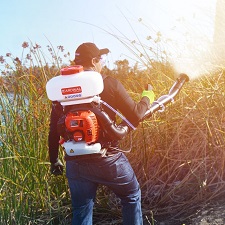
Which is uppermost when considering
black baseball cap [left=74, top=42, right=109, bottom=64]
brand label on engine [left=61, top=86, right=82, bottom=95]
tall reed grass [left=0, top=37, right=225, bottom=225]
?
black baseball cap [left=74, top=42, right=109, bottom=64]

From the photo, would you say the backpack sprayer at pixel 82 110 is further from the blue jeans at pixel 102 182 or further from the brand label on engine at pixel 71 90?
the blue jeans at pixel 102 182

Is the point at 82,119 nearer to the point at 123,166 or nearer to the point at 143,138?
the point at 123,166

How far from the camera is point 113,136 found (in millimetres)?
2648

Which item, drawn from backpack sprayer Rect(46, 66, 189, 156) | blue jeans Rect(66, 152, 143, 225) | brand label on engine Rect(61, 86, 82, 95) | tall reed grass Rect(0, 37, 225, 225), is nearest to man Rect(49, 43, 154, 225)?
blue jeans Rect(66, 152, 143, 225)

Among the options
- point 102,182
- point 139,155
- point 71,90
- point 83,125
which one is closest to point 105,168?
point 102,182

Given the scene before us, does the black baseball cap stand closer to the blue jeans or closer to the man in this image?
the man

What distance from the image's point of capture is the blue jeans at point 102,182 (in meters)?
2.73

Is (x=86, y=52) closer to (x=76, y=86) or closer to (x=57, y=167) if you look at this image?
(x=76, y=86)

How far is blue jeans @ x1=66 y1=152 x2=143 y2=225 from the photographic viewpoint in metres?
2.73

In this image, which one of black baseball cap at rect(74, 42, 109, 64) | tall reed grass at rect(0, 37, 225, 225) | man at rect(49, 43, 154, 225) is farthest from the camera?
tall reed grass at rect(0, 37, 225, 225)

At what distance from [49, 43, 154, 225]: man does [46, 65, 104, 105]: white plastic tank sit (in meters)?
0.17

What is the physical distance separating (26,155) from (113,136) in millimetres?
A: 1266

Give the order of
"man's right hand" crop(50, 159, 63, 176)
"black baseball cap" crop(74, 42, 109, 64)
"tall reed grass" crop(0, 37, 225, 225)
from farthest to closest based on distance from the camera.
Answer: "tall reed grass" crop(0, 37, 225, 225) < "man's right hand" crop(50, 159, 63, 176) < "black baseball cap" crop(74, 42, 109, 64)

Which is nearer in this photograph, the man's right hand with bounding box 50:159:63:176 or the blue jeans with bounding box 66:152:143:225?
the blue jeans with bounding box 66:152:143:225
